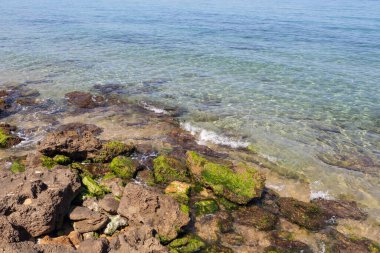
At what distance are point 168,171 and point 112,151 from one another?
2988 millimetres

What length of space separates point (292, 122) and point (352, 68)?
47.5 feet

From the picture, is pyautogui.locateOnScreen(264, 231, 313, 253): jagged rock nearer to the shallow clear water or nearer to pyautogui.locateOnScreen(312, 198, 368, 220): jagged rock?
pyautogui.locateOnScreen(312, 198, 368, 220): jagged rock

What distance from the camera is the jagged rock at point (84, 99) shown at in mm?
22531

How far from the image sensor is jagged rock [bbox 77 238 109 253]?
8.91 metres

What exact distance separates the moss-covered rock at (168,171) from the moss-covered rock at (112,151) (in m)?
1.91

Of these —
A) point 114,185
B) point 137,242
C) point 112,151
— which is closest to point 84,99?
point 112,151

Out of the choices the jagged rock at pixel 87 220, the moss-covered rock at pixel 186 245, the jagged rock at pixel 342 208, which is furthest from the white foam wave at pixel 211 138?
the jagged rock at pixel 87 220

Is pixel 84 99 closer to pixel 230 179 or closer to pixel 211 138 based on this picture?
pixel 211 138

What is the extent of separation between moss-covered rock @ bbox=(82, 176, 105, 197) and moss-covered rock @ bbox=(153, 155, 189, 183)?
94.1 inches

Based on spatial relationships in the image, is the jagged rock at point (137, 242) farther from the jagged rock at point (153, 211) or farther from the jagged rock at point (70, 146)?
the jagged rock at point (70, 146)

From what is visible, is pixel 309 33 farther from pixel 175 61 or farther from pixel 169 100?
pixel 169 100

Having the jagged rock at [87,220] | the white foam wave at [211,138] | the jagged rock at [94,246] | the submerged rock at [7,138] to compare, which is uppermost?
the jagged rock at [94,246]

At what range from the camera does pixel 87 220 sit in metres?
10.8

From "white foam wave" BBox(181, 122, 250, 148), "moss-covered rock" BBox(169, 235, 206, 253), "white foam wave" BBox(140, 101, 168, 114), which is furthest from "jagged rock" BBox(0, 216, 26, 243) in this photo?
"white foam wave" BBox(140, 101, 168, 114)
